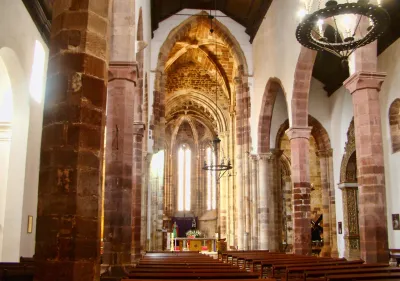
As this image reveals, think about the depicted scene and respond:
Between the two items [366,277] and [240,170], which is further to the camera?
[240,170]

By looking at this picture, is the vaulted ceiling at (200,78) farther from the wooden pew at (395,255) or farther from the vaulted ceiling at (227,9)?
the wooden pew at (395,255)

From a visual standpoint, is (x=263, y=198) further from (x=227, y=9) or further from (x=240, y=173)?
(x=227, y=9)

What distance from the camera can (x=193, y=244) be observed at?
32594mm

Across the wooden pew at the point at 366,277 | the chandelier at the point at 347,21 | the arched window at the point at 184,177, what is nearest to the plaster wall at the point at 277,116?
the chandelier at the point at 347,21

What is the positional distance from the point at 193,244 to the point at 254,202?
10672 millimetres

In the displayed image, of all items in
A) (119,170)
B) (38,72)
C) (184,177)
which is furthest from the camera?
(184,177)

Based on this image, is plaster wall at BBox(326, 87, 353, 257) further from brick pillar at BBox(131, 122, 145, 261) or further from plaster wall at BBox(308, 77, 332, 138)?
brick pillar at BBox(131, 122, 145, 261)

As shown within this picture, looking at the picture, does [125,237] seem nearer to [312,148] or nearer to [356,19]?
[356,19]

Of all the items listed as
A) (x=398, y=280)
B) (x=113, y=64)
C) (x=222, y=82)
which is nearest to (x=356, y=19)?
(x=113, y=64)

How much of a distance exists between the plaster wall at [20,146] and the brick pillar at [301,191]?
8908mm

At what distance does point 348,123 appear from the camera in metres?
22.8

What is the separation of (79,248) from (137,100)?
11.7 meters

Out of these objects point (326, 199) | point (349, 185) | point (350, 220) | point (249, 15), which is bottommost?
point (350, 220)

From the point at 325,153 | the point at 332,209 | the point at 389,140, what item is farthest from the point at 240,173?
the point at 389,140
